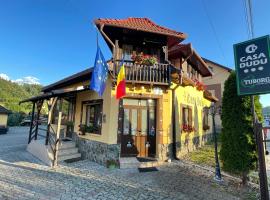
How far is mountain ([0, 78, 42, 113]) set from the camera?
39.7 meters

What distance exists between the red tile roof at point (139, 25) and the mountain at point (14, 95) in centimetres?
3787

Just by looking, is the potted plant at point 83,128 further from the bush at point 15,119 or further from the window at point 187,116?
the bush at point 15,119

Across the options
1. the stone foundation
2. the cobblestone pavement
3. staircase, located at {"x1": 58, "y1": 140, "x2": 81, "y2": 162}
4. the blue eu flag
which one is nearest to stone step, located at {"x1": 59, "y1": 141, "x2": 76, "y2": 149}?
staircase, located at {"x1": 58, "y1": 140, "x2": 81, "y2": 162}

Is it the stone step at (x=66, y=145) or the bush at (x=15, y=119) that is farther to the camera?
the bush at (x=15, y=119)

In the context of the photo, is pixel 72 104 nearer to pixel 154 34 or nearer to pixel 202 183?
pixel 154 34

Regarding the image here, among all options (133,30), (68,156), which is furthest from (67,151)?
(133,30)

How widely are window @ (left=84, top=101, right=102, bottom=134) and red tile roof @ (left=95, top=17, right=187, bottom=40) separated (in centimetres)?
379

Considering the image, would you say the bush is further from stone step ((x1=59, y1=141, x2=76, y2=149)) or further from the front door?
the front door

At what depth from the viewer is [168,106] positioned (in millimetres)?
9344

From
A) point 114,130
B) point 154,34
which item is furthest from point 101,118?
point 154,34

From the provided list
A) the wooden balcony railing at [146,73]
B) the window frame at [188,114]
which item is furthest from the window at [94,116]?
the window frame at [188,114]

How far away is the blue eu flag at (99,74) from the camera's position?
7.26 metres

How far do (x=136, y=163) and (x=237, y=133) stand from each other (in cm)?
416

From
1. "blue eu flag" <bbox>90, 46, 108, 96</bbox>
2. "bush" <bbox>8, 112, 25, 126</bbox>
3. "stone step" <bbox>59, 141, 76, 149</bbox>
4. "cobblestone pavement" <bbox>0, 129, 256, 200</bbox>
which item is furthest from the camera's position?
"bush" <bbox>8, 112, 25, 126</bbox>
